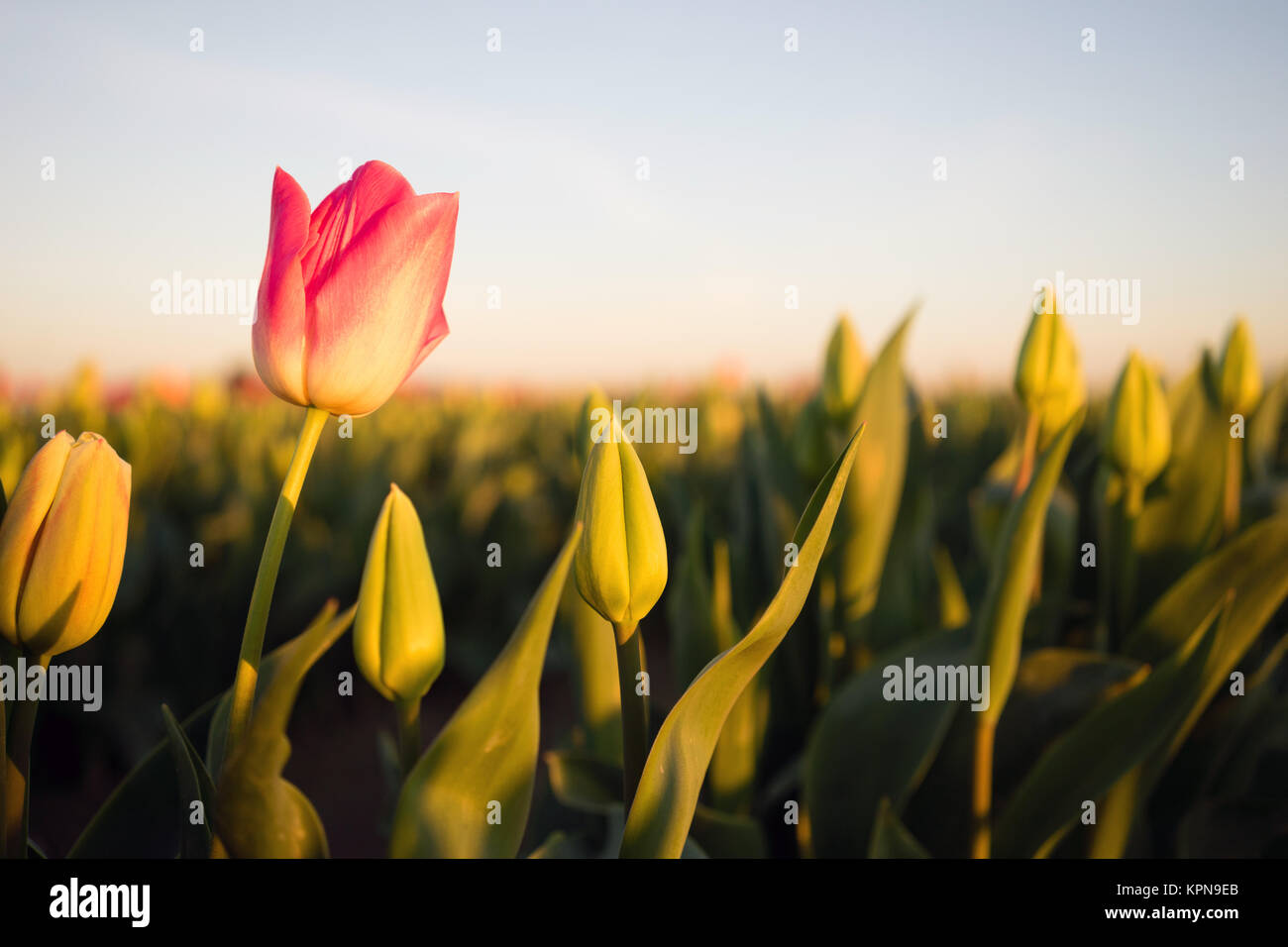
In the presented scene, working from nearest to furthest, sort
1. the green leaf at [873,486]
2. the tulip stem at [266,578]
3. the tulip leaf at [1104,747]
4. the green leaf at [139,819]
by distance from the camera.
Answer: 1. the tulip stem at [266,578]
2. the green leaf at [139,819]
3. the tulip leaf at [1104,747]
4. the green leaf at [873,486]

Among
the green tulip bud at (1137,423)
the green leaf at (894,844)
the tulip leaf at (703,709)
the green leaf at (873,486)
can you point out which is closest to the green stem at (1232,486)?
the green tulip bud at (1137,423)

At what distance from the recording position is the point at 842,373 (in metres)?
1.00

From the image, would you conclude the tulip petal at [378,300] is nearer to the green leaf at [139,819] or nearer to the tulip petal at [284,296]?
the tulip petal at [284,296]

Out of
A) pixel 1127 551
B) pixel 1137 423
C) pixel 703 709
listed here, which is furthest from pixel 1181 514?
pixel 703 709

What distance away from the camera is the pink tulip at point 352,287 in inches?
14.3

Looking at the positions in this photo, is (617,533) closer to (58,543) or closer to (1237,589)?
(58,543)

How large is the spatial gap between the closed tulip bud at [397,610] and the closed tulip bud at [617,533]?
0.08m

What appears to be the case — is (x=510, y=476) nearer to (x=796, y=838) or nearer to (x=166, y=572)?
(x=166, y=572)

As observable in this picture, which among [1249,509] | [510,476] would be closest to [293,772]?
[510,476]

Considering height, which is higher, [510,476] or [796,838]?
[510,476]

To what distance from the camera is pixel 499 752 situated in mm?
410

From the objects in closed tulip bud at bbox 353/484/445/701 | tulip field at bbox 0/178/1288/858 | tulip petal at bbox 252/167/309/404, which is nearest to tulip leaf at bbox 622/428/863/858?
tulip field at bbox 0/178/1288/858

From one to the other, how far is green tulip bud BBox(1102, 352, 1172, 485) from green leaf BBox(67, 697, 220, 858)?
0.86 meters
